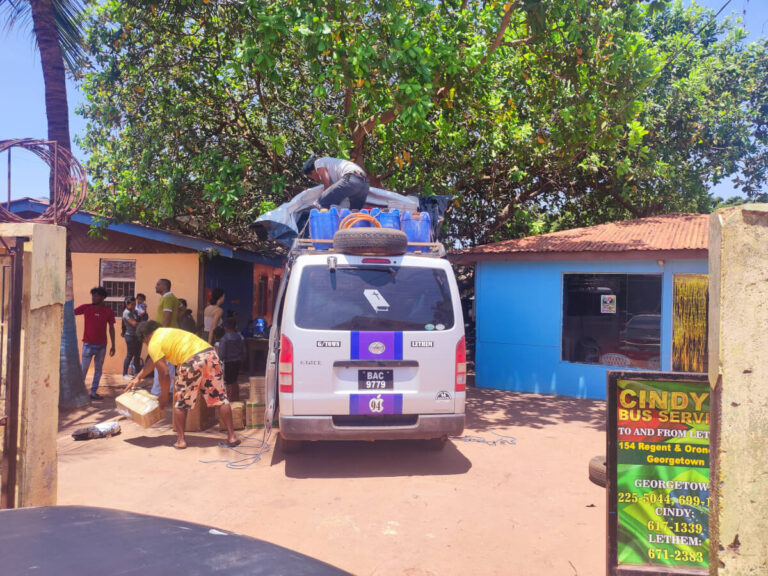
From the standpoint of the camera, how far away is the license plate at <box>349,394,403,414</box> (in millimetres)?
5699

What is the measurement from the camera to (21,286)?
3.78 meters

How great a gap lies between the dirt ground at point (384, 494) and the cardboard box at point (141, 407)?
1.22 feet

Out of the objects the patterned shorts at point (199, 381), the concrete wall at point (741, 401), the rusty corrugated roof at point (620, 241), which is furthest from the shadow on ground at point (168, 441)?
the rusty corrugated roof at point (620, 241)

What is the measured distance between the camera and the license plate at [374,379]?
5742 mm

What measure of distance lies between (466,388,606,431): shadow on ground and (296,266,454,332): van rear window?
2849 millimetres

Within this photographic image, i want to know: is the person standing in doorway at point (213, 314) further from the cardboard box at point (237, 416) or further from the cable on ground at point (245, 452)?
the cable on ground at point (245, 452)

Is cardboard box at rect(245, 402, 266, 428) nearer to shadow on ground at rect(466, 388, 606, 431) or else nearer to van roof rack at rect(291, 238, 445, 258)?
van roof rack at rect(291, 238, 445, 258)

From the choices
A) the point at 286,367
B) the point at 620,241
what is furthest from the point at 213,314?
the point at 620,241

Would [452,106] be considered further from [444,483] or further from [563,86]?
[444,483]

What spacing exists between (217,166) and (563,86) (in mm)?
6348

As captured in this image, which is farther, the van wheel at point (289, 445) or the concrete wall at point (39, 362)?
the van wheel at point (289, 445)

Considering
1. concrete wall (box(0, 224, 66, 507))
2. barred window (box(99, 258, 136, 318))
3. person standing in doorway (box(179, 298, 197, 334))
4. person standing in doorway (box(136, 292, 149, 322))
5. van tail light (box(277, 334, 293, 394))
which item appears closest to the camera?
concrete wall (box(0, 224, 66, 507))

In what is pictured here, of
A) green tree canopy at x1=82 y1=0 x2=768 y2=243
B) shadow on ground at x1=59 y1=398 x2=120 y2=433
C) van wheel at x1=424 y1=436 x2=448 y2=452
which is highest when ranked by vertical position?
green tree canopy at x1=82 y1=0 x2=768 y2=243

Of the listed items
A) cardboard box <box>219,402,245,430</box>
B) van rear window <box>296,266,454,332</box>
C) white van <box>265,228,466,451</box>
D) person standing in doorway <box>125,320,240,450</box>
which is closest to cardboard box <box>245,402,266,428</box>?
cardboard box <box>219,402,245,430</box>
